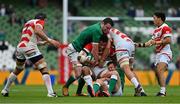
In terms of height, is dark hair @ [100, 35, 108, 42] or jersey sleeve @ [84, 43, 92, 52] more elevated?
dark hair @ [100, 35, 108, 42]

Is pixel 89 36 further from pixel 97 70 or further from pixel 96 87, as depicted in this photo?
pixel 96 87

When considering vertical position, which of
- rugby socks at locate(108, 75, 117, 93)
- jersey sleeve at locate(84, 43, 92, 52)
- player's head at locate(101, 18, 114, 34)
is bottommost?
rugby socks at locate(108, 75, 117, 93)

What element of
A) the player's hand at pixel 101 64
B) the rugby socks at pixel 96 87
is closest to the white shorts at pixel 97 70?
the player's hand at pixel 101 64

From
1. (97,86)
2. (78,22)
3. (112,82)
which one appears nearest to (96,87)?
(97,86)

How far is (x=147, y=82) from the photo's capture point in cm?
3089

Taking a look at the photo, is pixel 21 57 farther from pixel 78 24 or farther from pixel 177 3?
pixel 177 3

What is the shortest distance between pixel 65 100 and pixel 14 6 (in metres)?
19.8

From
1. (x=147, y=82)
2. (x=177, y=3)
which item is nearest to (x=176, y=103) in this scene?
(x=147, y=82)

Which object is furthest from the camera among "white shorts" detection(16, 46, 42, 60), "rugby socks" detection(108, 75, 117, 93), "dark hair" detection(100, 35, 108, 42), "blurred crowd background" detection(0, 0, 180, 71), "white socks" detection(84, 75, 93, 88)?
"blurred crowd background" detection(0, 0, 180, 71)

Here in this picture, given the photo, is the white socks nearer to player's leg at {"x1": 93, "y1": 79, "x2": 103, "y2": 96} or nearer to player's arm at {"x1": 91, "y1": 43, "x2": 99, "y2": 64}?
player's leg at {"x1": 93, "y1": 79, "x2": 103, "y2": 96}

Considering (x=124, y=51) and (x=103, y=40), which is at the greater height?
(x=103, y=40)

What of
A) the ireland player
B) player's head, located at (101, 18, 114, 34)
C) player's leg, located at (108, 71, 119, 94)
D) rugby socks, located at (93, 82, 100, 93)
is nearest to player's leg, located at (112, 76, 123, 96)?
player's leg, located at (108, 71, 119, 94)

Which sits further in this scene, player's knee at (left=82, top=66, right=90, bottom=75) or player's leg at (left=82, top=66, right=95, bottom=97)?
player's knee at (left=82, top=66, right=90, bottom=75)

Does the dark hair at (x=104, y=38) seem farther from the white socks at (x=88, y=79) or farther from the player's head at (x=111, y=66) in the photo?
the white socks at (x=88, y=79)
